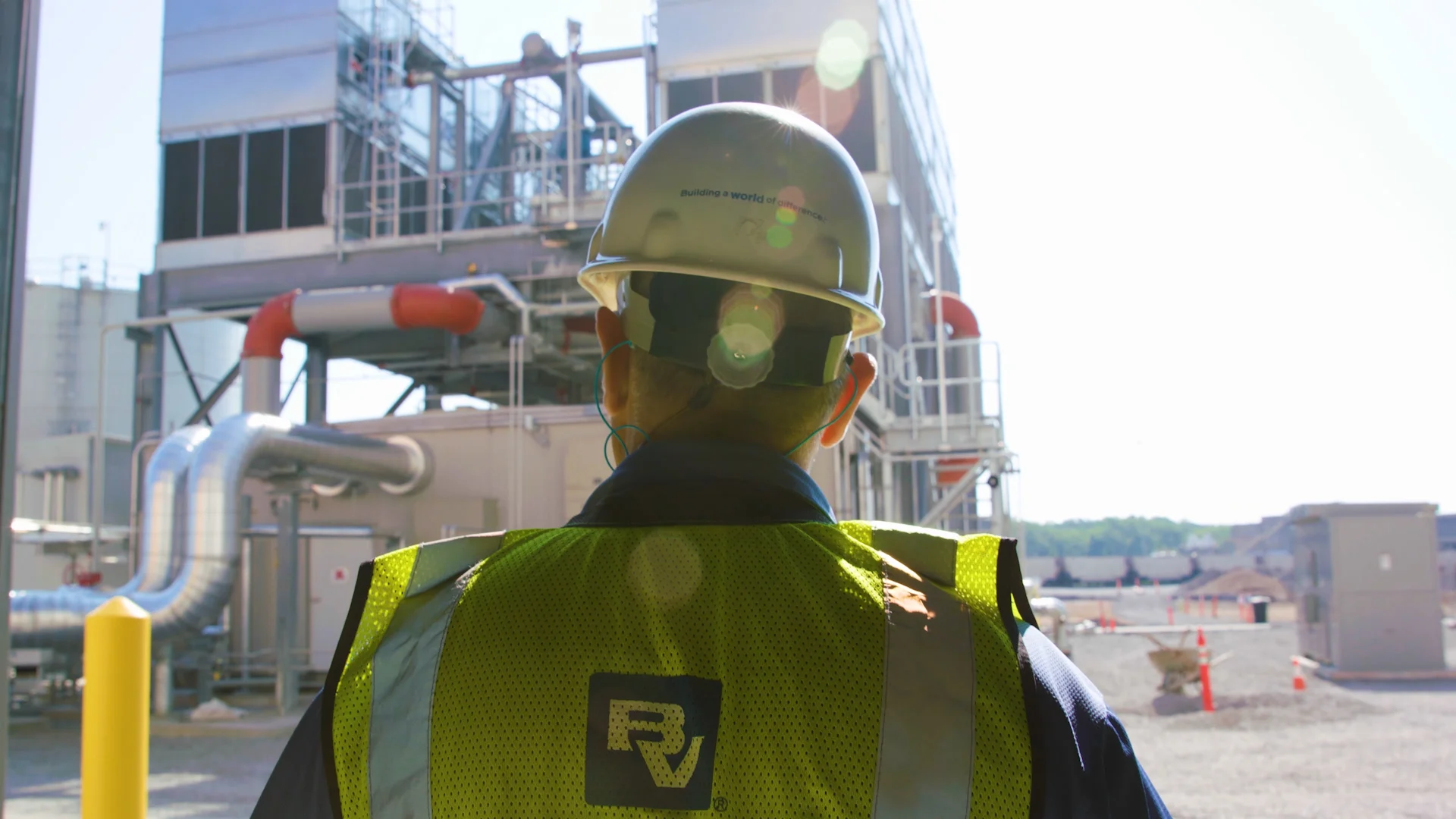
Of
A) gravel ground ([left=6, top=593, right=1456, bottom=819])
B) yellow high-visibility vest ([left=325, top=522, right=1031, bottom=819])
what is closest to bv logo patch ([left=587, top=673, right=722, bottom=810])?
yellow high-visibility vest ([left=325, top=522, right=1031, bottom=819])

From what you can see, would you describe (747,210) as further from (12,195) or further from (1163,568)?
(1163,568)

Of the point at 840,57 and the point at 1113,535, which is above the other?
the point at 840,57

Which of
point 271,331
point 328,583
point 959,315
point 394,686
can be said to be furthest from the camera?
point 959,315

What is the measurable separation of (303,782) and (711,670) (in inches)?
18.8

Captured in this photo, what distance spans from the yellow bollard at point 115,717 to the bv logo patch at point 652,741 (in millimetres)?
2767

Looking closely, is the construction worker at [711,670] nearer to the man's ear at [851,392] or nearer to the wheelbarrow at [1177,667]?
the man's ear at [851,392]

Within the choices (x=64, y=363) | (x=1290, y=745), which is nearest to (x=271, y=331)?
(x=1290, y=745)

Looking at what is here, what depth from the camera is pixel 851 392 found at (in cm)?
162

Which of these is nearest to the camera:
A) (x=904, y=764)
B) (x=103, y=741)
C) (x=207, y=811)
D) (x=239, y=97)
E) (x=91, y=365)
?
(x=904, y=764)

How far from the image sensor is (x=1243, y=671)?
575 inches

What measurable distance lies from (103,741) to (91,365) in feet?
86.9

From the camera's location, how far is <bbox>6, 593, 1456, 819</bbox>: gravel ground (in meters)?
7.01

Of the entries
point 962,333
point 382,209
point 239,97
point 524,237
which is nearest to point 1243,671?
point 962,333

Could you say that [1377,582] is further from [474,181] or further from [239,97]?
[239,97]
